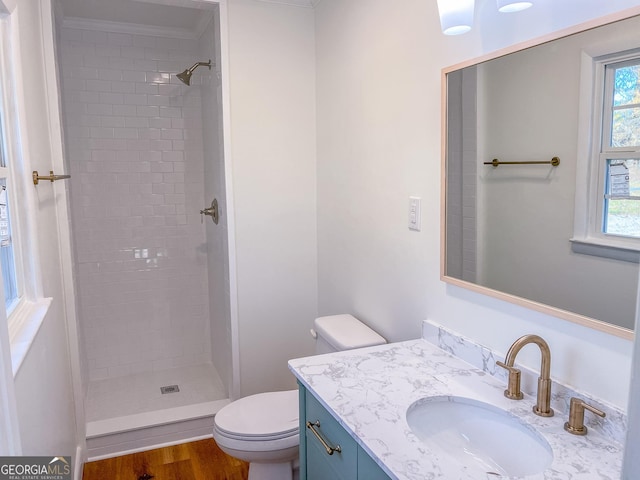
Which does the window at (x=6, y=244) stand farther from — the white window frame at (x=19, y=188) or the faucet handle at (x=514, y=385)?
the faucet handle at (x=514, y=385)

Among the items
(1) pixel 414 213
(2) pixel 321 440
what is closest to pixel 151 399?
(2) pixel 321 440

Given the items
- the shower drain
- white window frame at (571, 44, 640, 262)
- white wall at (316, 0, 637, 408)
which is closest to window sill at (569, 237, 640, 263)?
white window frame at (571, 44, 640, 262)

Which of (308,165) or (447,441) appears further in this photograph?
(308,165)

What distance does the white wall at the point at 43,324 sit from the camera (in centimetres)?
132

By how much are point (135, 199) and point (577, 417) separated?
2996 millimetres

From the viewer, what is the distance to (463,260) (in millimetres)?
1579

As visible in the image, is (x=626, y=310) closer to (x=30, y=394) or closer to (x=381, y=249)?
(x=381, y=249)

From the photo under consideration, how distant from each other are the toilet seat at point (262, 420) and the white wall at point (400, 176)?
533 mm

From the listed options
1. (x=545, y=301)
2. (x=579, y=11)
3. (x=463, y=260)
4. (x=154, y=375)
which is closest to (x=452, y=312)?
(x=463, y=260)

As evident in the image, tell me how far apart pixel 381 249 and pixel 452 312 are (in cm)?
51

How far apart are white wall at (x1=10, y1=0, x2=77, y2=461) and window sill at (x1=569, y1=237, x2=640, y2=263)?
54.5 inches

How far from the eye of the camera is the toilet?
6.31ft

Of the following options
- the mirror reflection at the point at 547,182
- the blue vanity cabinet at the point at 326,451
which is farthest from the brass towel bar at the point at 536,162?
the blue vanity cabinet at the point at 326,451

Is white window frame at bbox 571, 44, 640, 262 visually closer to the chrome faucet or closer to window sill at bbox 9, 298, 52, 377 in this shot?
the chrome faucet
